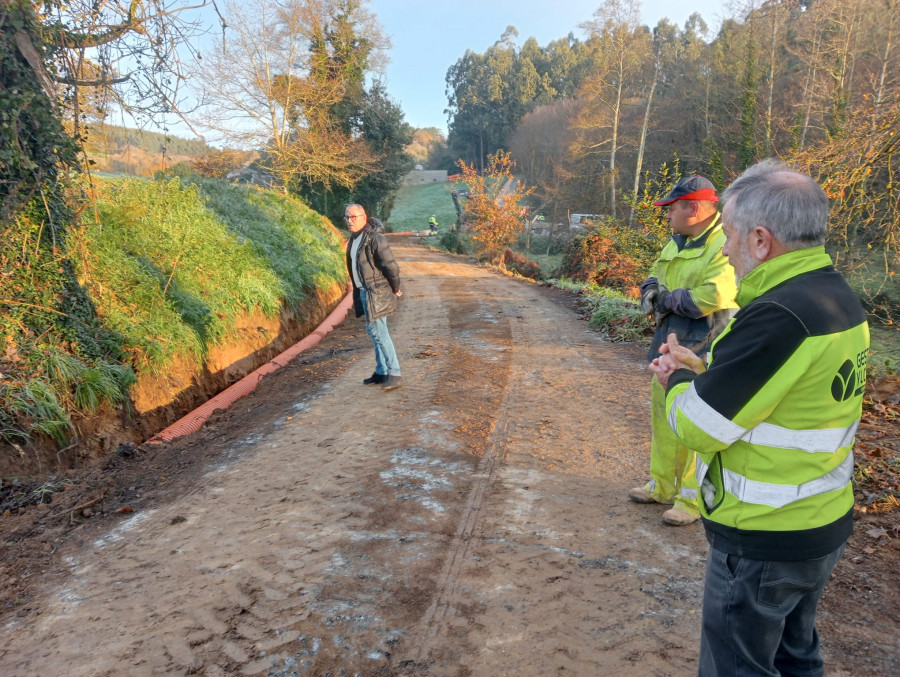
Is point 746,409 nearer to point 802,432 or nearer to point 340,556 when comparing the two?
point 802,432

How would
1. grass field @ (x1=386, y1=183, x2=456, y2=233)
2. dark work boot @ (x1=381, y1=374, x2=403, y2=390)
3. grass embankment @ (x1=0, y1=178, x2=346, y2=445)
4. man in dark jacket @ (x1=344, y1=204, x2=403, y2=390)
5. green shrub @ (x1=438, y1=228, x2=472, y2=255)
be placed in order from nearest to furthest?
grass embankment @ (x1=0, y1=178, x2=346, y2=445), man in dark jacket @ (x1=344, y1=204, x2=403, y2=390), dark work boot @ (x1=381, y1=374, x2=403, y2=390), green shrub @ (x1=438, y1=228, x2=472, y2=255), grass field @ (x1=386, y1=183, x2=456, y2=233)

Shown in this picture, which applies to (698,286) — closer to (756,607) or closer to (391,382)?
(756,607)

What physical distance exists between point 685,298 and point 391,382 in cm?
374

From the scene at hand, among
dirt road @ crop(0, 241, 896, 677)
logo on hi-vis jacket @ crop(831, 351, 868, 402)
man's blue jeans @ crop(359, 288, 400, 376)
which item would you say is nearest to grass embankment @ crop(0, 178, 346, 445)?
dirt road @ crop(0, 241, 896, 677)

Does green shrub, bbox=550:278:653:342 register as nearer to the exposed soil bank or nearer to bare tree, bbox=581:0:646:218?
the exposed soil bank

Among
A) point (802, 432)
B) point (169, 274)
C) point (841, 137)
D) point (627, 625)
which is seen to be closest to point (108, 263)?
point (169, 274)

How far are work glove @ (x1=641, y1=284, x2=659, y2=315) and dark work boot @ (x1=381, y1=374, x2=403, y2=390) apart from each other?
3.39m

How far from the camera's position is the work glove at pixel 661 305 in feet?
11.0

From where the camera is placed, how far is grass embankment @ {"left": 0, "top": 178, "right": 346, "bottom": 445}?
4.98 m

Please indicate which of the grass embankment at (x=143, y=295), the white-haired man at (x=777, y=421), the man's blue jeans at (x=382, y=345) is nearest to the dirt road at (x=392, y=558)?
the man's blue jeans at (x=382, y=345)

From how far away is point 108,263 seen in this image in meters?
6.61

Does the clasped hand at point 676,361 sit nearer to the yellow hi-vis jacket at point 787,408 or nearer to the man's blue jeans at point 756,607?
the yellow hi-vis jacket at point 787,408

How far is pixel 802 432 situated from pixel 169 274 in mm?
7949

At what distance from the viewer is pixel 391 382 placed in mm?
6230
